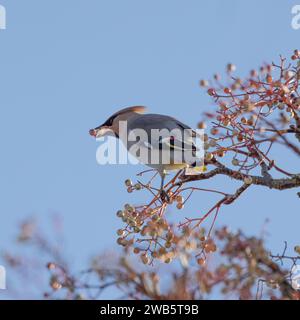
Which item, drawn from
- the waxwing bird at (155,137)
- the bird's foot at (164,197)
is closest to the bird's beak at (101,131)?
the waxwing bird at (155,137)

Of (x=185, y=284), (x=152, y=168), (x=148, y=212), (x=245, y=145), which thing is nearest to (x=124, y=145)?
(x=152, y=168)

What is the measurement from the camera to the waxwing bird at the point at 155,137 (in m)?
3.80

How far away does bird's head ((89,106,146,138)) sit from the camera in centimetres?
456

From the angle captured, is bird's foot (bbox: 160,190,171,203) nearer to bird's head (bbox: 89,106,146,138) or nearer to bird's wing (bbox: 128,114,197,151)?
bird's wing (bbox: 128,114,197,151)

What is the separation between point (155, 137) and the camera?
411 cm

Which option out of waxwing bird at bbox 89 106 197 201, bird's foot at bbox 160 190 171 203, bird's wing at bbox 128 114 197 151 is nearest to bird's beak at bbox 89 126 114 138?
waxwing bird at bbox 89 106 197 201

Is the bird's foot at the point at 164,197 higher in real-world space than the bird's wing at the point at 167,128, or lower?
lower

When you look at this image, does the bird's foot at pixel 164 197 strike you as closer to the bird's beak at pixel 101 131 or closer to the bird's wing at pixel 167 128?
the bird's wing at pixel 167 128

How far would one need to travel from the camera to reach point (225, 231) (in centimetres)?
235

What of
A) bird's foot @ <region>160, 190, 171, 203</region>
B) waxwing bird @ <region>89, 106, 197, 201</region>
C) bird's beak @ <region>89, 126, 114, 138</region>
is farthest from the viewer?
bird's beak @ <region>89, 126, 114, 138</region>

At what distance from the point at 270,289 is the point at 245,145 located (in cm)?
88
